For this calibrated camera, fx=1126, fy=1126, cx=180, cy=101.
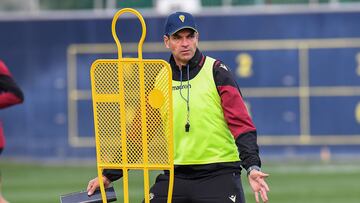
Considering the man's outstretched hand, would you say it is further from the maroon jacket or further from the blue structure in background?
the blue structure in background

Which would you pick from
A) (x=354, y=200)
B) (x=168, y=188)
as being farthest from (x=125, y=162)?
(x=354, y=200)

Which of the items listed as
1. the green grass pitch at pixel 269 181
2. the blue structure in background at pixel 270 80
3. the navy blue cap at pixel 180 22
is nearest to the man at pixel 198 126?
the navy blue cap at pixel 180 22

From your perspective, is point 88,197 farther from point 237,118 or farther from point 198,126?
point 237,118

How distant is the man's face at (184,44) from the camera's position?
7355mm

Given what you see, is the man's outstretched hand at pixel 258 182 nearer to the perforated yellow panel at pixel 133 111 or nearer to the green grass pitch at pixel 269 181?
the perforated yellow panel at pixel 133 111

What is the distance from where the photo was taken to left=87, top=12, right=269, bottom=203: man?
24.0ft

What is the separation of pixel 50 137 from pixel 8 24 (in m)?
2.93

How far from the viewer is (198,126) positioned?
24.3 feet

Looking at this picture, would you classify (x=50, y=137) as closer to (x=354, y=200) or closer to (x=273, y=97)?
(x=273, y=97)

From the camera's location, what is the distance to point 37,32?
27.3 m

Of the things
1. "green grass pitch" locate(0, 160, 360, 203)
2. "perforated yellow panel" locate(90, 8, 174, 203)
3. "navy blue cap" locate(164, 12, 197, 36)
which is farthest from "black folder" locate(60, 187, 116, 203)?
"green grass pitch" locate(0, 160, 360, 203)

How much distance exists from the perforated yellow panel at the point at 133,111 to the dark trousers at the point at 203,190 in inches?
17.4

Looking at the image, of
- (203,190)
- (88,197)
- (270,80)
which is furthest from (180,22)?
(270,80)

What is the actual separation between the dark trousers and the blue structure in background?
18814mm
